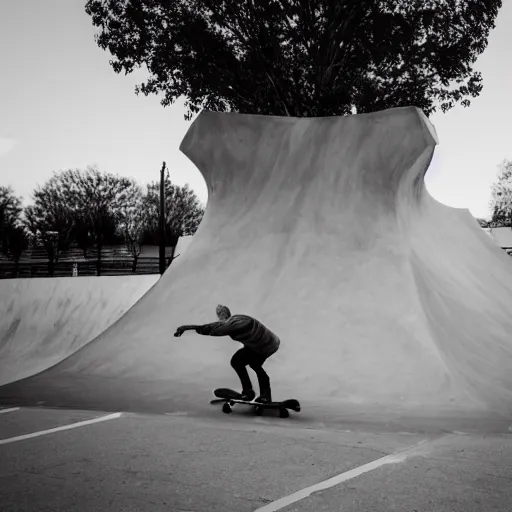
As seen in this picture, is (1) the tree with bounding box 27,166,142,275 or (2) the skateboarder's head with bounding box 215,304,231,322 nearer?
(2) the skateboarder's head with bounding box 215,304,231,322

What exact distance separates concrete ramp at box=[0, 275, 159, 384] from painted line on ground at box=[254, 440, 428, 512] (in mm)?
13407

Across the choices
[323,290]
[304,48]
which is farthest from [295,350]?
[304,48]

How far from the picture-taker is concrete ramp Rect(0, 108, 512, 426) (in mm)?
11516

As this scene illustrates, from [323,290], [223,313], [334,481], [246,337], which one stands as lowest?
[334,481]

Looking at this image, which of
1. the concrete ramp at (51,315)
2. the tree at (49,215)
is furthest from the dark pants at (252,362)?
the tree at (49,215)

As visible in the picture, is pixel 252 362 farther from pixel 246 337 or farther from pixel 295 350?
pixel 295 350

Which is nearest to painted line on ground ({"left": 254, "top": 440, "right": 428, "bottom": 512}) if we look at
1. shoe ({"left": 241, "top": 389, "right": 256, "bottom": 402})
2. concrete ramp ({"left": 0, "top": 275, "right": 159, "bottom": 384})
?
shoe ({"left": 241, "top": 389, "right": 256, "bottom": 402})

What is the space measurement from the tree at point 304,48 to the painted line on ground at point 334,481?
Result: 551 inches

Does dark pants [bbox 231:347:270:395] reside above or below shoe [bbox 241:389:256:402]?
above

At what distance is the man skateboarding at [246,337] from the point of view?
882 cm

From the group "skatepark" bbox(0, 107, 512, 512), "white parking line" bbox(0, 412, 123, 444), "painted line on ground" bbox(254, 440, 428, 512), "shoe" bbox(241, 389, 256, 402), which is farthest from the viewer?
"shoe" bbox(241, 389, 256, 402)

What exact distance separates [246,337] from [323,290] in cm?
530

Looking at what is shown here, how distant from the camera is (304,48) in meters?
18.7

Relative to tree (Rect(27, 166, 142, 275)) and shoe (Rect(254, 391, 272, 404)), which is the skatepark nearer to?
shoe (Rect(254, 391, 272, 404))
